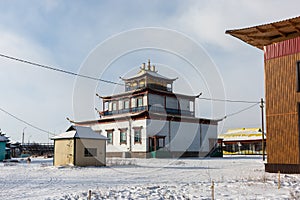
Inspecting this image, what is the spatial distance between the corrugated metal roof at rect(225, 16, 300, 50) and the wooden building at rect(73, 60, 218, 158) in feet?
79.9

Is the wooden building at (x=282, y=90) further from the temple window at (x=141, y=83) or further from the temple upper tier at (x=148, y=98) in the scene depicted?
the temple window at (x=141, y=83)

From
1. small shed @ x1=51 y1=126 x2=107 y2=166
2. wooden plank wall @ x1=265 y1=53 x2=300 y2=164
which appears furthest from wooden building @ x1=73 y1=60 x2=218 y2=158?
wooden plank wall @ x1=265 y1=53 x2=300 y2=164

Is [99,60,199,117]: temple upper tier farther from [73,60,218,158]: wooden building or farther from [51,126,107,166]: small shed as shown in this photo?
[51,126,107,166]: small shed

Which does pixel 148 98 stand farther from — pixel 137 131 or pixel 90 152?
pixel 90 152

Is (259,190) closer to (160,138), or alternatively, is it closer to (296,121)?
(296,121)

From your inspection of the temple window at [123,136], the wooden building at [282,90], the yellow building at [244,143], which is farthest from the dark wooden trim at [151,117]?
the wooden building at [282,90]

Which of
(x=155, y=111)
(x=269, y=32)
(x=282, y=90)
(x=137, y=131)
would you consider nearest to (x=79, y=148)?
(x=282, y=90)

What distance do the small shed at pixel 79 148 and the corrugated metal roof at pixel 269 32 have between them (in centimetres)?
1379

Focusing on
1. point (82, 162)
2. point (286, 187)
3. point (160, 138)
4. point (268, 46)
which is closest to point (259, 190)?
point (286, 187)

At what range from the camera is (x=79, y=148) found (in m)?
26.6

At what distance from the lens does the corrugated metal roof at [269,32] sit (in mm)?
18047

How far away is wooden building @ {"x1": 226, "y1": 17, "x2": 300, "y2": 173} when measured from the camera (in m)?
18.2

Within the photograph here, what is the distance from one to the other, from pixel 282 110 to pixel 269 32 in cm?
433

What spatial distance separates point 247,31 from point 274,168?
25.3 ft
